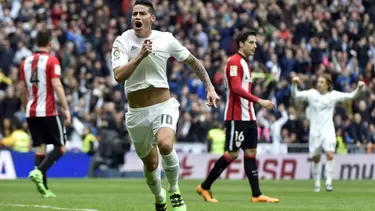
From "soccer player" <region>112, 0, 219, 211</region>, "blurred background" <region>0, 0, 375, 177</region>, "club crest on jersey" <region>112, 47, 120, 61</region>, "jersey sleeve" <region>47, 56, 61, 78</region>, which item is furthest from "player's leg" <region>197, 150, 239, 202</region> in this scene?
"blurred background" <region>0, 0, 375, 177</region>

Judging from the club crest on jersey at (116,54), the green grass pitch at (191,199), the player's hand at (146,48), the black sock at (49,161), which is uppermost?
the player's hand at (146,48)

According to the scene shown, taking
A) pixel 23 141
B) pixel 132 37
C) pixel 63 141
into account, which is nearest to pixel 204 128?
pixel 23 141

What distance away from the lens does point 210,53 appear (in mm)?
33062

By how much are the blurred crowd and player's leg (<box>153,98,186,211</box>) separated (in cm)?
1590

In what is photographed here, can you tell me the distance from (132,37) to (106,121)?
16.2 meters

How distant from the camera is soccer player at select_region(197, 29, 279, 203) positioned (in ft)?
51.8

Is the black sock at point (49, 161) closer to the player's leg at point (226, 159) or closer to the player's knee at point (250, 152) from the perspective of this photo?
the player's leg at point (226, 159)

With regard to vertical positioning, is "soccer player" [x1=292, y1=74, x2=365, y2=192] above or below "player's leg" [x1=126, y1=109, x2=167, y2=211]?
below

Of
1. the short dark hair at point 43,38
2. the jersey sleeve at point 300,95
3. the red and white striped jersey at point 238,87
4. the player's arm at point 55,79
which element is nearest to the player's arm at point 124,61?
the red and white striped jersey at point 238,87

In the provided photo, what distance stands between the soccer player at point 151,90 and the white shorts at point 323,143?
8.64 metres

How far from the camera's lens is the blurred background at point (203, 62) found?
91.8ft

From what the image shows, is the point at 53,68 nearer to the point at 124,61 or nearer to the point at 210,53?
the point at 124,61

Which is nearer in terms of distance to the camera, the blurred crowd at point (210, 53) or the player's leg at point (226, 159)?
the player's leg at point (226, 159)

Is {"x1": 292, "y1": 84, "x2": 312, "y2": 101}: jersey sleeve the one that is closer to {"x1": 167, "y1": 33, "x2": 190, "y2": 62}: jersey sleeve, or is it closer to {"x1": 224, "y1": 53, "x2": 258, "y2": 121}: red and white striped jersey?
{"x1": 224, "y1": 53, "x2": 258, "y2": 121}: red and white striped jersey
